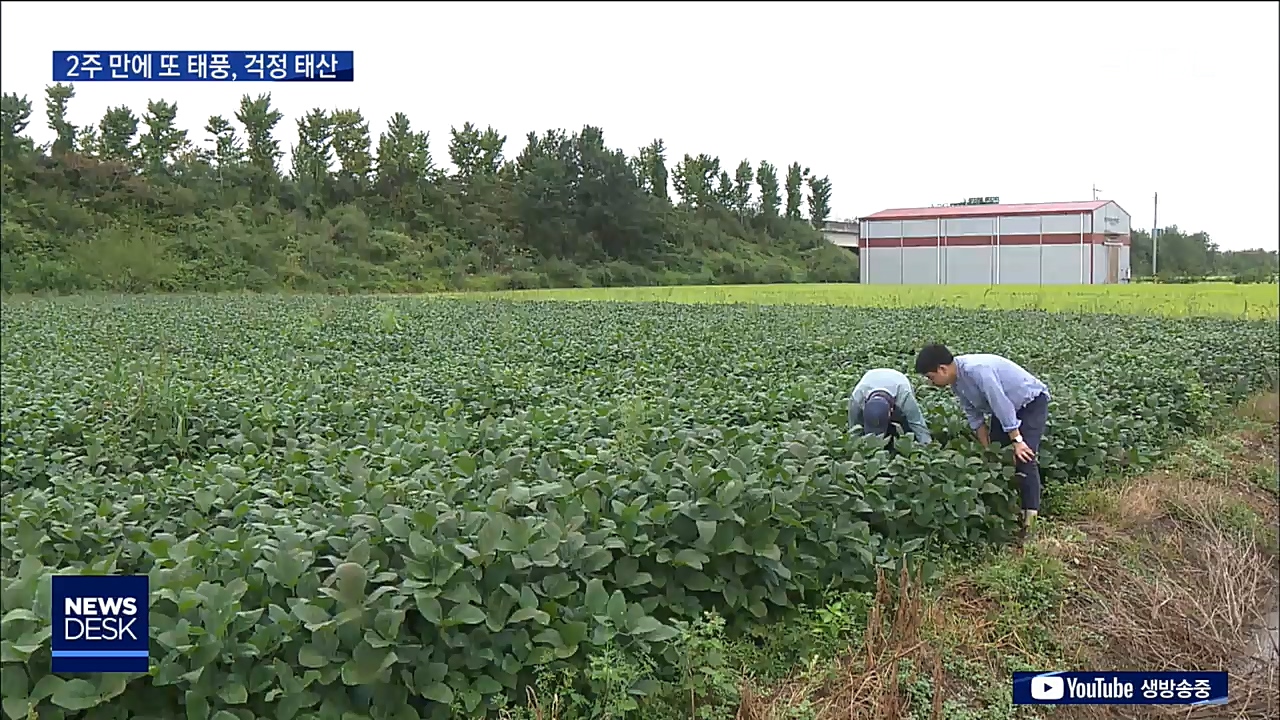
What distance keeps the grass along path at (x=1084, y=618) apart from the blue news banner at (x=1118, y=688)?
0.24 m

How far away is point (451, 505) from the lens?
9.96 feet

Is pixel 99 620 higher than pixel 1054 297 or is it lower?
lower

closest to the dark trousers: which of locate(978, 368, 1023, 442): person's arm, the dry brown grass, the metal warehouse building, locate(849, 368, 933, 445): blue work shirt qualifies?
locate(978, 368, 1023, 442): person's arm

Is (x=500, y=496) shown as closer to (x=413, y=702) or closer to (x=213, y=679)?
(x=413, y=702)

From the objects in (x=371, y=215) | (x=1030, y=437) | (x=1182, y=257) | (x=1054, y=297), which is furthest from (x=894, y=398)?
(x=371, y=215)

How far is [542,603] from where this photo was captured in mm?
2609

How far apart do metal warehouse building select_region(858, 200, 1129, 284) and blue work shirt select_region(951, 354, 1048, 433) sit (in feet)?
15.4

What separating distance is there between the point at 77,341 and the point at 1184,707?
10635 mm

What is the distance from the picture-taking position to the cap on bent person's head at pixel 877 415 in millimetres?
4582

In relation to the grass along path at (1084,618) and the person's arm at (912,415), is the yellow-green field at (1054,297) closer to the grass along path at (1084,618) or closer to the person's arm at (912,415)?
the grass along path at (1084,618)

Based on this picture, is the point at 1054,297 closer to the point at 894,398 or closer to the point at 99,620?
the point at 894,398

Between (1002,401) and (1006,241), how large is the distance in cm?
745

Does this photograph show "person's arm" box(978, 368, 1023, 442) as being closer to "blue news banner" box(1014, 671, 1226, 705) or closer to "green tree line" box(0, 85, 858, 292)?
"blue news banner" box(1014, 671, 1226, 705)

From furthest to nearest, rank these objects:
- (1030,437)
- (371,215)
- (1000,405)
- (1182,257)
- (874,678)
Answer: (371,215)
(1182,257)
(1030,437)
(1000,405)
(874,678)
